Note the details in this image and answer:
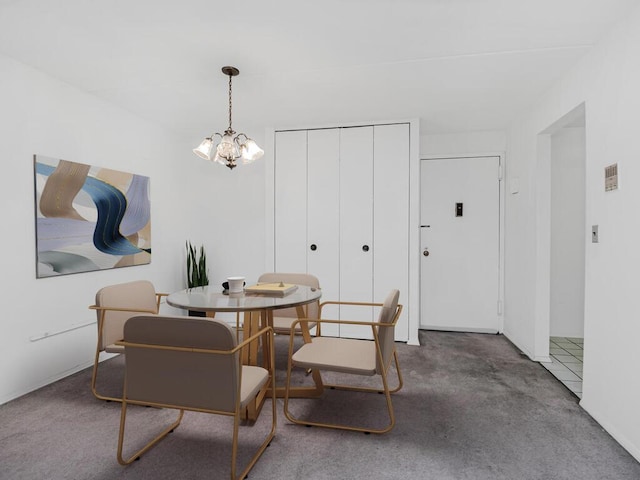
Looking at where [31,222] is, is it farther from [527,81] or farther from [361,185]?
[527,81]

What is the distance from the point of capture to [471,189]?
14.6 feet

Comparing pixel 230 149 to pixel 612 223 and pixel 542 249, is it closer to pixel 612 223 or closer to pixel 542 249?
pixel 612 223

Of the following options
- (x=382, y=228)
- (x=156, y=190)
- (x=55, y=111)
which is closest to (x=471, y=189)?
(x=382, y=228)

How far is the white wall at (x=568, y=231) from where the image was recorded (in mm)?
3958

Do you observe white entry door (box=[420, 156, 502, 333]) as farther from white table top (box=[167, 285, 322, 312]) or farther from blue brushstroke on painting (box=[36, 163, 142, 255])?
blue brushstroke on painting (box=[36, 163, 142, 255])

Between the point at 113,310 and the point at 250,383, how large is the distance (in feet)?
4.07

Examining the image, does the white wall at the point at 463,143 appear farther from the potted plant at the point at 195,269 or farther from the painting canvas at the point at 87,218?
the painting canvas at the point at 87,218

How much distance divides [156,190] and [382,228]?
251 centimetres

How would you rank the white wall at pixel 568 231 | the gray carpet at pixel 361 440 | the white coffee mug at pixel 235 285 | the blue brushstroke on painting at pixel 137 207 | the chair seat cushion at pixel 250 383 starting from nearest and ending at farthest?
the chair seat cushion at pixel 250 383 → the gray carpet at pixel 361 440 → the white coffee mug at pixel 235 285 → the blue brushstroke on painting at pixel 137 207 → the white wall at pixel 568 231

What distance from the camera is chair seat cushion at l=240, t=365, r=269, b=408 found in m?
1.72

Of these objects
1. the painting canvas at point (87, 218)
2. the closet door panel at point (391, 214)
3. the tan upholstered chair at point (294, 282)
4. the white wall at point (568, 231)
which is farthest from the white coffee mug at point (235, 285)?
the white wall at point (568, 231)

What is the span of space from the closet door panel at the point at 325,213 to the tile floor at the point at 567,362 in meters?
2.10

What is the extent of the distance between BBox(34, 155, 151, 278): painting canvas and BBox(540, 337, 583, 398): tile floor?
3.96 meters

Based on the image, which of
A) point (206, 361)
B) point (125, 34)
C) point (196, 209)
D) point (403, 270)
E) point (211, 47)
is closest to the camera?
point (206, 361)
